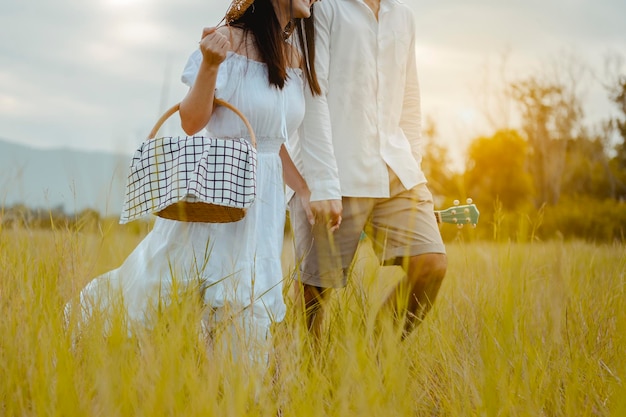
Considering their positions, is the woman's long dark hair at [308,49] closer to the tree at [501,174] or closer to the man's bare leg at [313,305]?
the man's bare leg at [313,305]

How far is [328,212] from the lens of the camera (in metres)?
2.80

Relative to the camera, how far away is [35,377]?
177 cm

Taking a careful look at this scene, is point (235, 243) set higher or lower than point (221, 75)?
lower

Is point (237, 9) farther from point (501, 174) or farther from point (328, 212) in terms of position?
point (501, 174)

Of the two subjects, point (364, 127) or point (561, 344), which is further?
point (364, 127)

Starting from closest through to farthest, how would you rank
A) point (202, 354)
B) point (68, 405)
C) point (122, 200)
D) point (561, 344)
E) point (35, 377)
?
point (68, 405), point (35, 377), point (202, 354), point (122, 200), point (561, 344)

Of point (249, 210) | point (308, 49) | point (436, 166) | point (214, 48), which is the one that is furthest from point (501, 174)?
point (214, 48)

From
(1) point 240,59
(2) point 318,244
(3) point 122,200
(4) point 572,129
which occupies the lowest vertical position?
(2) point 318,244

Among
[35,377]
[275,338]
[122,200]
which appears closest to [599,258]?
[275,338]

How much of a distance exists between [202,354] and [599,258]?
401 cm

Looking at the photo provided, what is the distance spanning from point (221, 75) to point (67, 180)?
0.68 meters

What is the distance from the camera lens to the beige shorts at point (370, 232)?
2928 millimetres

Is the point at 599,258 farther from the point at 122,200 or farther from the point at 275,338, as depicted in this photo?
the point at 122,200

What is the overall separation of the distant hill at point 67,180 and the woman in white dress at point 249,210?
0.23 metres
